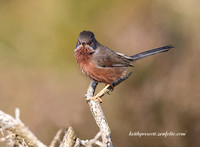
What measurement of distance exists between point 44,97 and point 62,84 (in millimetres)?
504

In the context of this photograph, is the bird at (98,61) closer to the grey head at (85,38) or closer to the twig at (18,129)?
the grey head at (85,38)

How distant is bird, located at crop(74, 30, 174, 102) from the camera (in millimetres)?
5164

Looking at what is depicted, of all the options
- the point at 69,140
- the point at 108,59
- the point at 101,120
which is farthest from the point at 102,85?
the point at 69,140

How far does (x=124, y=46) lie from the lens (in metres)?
7.39

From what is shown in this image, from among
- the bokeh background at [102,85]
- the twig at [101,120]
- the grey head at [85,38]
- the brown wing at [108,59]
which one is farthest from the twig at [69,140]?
the bokeh background at [102,85]

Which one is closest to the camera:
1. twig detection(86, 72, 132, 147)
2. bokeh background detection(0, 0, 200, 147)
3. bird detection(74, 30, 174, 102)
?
twig detection(86, 72, 132, 147)

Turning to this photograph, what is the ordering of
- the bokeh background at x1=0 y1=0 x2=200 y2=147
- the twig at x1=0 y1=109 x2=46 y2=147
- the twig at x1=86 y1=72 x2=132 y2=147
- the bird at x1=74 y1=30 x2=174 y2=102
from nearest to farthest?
the twig at x1=0 y1=109 x2=46 y2=147 → the twig at x1=86 y1=72 x2=132 y2=147 → the bird at x1=74 y1=30 x2=174 y2=102 → the bokeh background at x1=0 y1=0 x2=200 y2=147

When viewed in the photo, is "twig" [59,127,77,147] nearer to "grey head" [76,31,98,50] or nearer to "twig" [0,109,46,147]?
"twig" [0,109,46,147]

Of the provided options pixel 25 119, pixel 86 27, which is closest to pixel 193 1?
pixel 86 27

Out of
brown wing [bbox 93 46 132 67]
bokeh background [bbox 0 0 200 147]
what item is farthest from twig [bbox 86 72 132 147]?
bokeh background [bbox 0 0 200 147]

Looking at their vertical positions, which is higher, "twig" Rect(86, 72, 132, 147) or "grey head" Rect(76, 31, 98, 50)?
"grey head" Rect(76, 31, 98, 50)

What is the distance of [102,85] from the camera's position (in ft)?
22.7

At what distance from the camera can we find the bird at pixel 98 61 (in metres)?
5.16

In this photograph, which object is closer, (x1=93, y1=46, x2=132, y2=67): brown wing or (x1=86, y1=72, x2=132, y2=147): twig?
(x1=86, y1=72, x2=132, y2=147): twig
